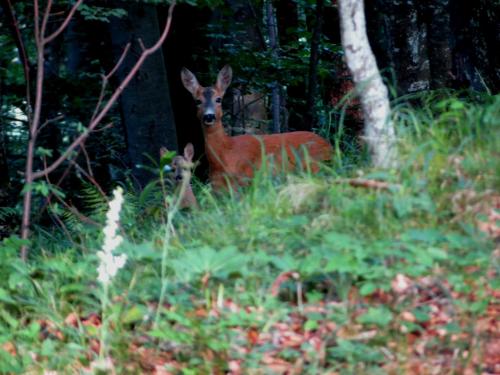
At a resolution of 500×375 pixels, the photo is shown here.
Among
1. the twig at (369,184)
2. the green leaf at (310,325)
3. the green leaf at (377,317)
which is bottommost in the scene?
the green leaf at (310,325)

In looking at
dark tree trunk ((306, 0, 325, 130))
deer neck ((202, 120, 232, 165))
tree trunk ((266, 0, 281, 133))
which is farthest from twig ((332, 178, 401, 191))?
tree trunk ((266, 0, 281, 133))

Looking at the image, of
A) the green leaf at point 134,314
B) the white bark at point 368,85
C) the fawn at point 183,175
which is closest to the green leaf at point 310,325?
the green leaf at point 134,314

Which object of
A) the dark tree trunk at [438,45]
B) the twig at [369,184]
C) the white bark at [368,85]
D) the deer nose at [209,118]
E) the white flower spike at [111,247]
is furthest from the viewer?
the deer nose at [209,118]

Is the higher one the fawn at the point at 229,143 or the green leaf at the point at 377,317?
the fawn at the point at 229,143

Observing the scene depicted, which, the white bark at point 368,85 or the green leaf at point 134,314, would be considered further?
the white bark at point 368,85

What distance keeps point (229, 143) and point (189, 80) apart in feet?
2.94

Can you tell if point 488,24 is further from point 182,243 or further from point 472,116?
point 182,243

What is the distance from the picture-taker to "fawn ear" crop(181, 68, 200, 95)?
10109mm

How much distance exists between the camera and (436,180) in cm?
520

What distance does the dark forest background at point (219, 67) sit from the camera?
8453 millimetres

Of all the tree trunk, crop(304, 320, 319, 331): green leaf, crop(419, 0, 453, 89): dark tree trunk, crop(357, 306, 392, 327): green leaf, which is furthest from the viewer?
the tree trunk

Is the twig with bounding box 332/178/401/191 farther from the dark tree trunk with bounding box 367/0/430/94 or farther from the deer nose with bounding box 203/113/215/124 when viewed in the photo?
the deer nose with bounding box 203/113/215/124

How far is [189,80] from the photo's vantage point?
10.1m

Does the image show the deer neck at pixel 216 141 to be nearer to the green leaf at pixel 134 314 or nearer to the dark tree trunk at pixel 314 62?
the dark tree trunk at pixel 314 62
